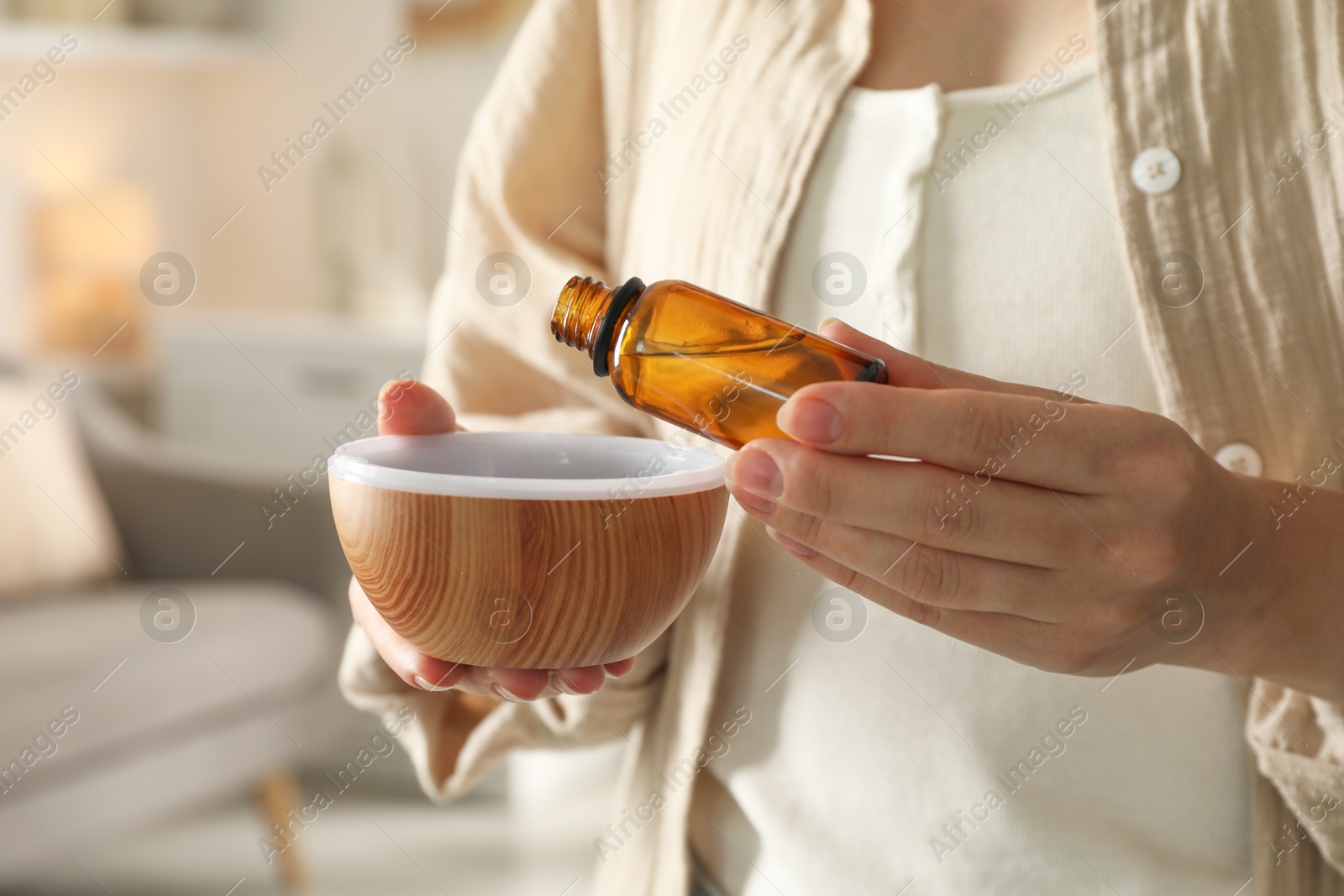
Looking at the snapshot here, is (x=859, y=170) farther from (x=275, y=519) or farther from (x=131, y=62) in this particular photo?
(x=131, y=62)

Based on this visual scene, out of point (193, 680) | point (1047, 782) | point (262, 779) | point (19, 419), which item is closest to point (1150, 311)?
point (1047, 782)

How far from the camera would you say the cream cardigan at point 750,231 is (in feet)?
1.65

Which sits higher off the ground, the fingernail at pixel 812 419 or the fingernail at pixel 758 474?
the fingernail at pixel 812 419

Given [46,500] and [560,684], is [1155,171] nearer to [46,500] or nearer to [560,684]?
[560,684]

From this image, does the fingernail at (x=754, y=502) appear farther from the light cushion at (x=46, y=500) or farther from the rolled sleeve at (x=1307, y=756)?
the light cushion at (x=46, y=500)

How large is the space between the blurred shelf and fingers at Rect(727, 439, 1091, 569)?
285 cm

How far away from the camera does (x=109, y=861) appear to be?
201 centimetres

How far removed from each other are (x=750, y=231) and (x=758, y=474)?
245 millimetres

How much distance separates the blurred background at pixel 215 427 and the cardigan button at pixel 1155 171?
826mm

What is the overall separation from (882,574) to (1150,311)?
0.21m

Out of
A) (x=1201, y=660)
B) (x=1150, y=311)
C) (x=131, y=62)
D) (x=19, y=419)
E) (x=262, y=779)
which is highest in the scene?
(x=1150, y=311)

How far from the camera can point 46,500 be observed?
6.37 ft

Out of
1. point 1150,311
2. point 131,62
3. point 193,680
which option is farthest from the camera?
point 131,62

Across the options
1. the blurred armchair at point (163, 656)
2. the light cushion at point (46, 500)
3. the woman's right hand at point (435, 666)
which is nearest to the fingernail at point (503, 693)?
the woman's right hand at point (435, 666)
